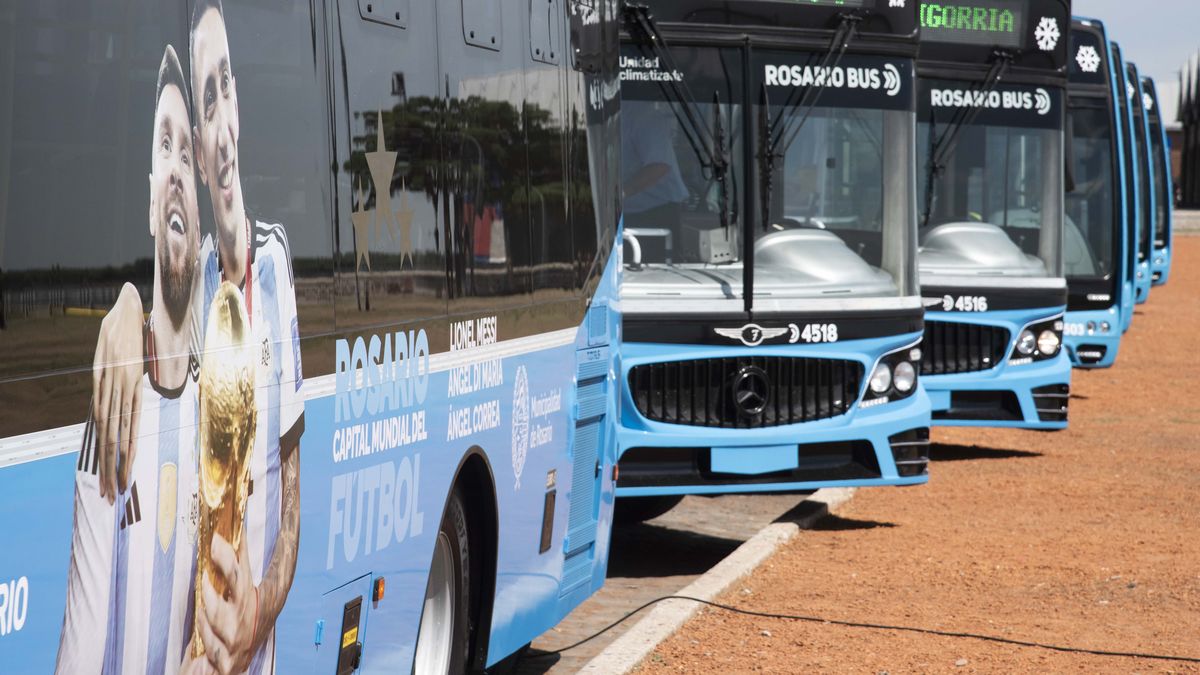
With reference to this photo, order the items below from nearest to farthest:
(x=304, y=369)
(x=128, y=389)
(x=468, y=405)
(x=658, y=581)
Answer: (x=128, y=389) → (x=304, y=369) → (x=468, y=405) → (x=658, y=581)

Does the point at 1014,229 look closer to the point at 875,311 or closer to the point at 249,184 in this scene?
the point at 875,311

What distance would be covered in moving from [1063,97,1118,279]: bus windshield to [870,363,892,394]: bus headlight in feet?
25.5

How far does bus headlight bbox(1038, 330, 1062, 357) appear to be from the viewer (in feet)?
50.2

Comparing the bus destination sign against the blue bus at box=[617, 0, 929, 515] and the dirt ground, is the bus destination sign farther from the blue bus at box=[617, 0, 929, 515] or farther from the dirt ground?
the dirt ground

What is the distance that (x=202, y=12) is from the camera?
4156 mm

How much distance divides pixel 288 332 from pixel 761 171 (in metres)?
6.53

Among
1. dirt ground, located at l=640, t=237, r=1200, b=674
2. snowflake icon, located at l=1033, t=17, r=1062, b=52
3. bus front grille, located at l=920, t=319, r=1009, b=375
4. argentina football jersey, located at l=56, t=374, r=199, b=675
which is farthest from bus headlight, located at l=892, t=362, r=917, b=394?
argentina football jersey, located at l=56, t=374, r=199, b=675

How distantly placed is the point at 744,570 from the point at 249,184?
19.4 feet

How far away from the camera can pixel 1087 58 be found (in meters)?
18.8

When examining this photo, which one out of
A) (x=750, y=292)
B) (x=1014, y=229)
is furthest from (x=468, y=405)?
(x=1014, y=229)

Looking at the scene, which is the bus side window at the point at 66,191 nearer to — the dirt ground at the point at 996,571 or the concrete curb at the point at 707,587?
the concrete curb at the point at 707,587

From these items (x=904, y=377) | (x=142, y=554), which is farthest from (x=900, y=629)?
(x=142, y=554)

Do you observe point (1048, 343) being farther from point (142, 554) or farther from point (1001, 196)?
point (142, 554)

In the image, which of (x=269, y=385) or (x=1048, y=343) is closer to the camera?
(x=269, y=385)
